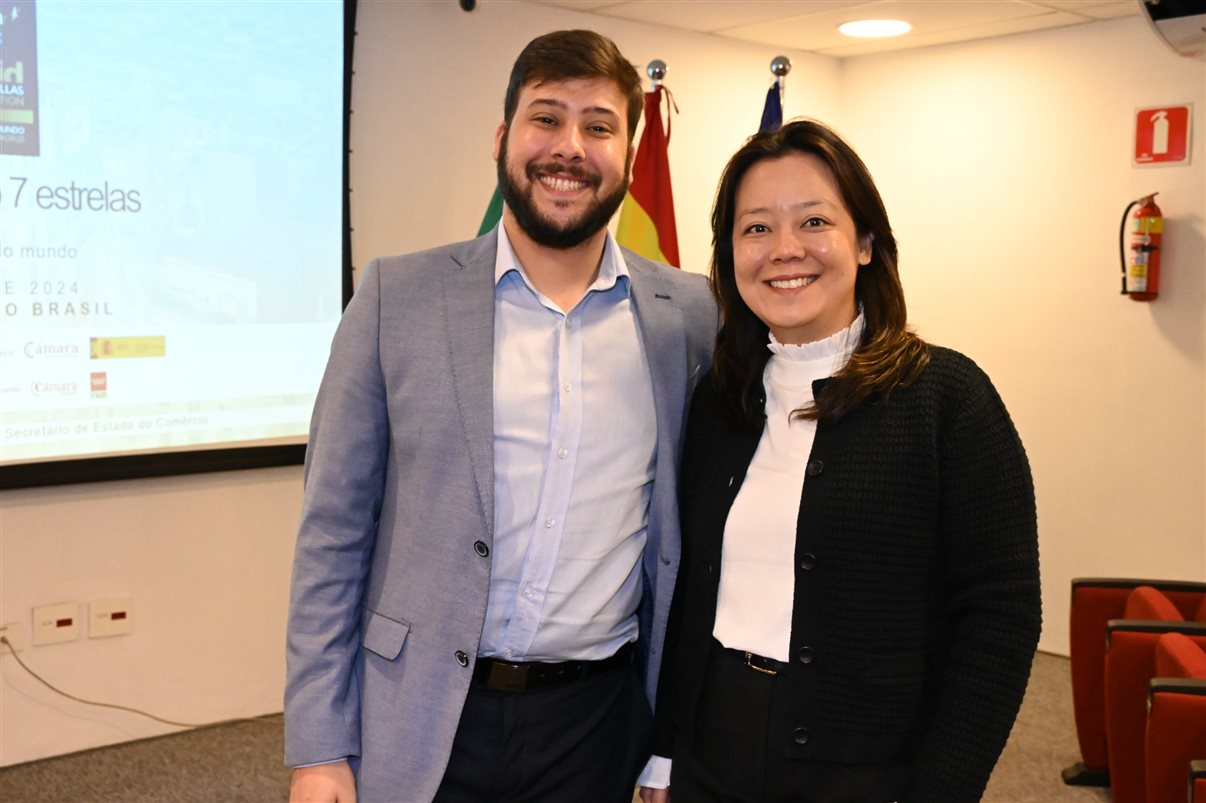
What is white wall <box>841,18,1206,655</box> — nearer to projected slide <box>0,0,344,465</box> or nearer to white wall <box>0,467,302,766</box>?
projected slide <box>0,0,344,465</box>

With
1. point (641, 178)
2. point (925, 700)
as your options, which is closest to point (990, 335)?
point (641, 178)

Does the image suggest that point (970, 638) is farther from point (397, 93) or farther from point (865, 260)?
point (397, 93)

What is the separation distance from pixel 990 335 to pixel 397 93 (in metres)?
2.83

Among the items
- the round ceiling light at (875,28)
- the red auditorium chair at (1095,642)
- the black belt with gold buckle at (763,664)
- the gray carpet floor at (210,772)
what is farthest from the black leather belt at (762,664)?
the round ceiling light at (875,28)

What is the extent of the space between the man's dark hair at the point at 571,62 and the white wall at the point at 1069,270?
3519 mm

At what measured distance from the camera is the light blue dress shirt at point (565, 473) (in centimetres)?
179

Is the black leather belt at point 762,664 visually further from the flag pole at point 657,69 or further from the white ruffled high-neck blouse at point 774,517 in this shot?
the flag pole at point 657,69

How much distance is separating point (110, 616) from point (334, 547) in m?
2.37

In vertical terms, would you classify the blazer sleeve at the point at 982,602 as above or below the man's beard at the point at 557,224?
below

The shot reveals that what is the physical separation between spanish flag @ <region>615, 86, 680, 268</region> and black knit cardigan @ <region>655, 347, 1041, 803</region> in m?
2.58

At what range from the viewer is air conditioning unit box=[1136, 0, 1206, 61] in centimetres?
322

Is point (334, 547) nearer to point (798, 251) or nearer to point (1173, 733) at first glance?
point (798, 251)

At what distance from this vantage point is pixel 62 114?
3.52 meters

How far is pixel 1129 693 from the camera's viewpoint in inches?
128
